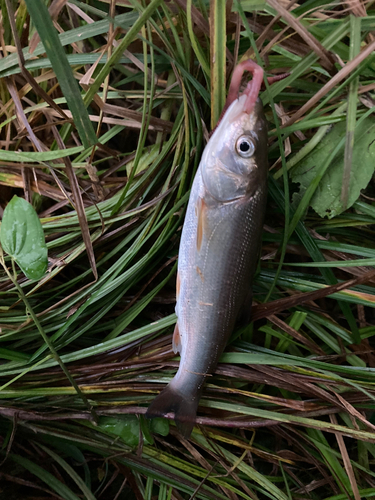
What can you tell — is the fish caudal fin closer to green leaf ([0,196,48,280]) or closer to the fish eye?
green leaf ([0,196,48,280])

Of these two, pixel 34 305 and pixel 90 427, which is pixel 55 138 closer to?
pixel 34 305

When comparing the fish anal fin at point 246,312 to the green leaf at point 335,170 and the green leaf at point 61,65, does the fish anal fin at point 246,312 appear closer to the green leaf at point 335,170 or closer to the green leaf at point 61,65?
the green leaf at point 335,170

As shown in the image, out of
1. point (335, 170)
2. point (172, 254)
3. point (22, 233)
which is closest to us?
point (22, 233)

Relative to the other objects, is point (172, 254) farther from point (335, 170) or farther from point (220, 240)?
point (335, 170)

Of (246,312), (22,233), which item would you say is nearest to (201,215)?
(246,312)

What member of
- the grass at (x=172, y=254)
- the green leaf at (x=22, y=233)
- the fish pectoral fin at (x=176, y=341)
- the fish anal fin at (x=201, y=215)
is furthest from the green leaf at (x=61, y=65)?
the fish pectoral fin at (x=176, y=341)

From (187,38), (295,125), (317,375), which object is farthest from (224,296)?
(187,38)
